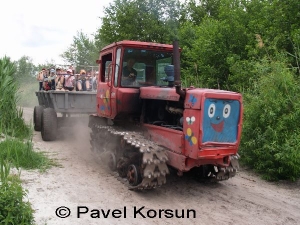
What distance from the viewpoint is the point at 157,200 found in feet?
18.5

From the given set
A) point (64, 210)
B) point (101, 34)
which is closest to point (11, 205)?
point (64, 210)

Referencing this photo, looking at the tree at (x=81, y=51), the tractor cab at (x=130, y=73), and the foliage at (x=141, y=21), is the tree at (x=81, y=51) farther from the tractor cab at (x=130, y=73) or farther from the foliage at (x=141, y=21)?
the tractor cab at (x=130, y=73)

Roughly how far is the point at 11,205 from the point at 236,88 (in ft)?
26.1

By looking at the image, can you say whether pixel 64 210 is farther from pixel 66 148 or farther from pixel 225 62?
pixel 225 62

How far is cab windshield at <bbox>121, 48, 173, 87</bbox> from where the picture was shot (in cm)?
686

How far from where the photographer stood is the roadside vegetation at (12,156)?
4.04 metres

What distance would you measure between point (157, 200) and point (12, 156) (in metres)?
2.76

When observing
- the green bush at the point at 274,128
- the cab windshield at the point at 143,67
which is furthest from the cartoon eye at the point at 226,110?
the green bush at the point at 274,128

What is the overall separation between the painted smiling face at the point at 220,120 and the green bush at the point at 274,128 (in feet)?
5.73

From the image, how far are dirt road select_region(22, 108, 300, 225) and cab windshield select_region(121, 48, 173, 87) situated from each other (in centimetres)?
184

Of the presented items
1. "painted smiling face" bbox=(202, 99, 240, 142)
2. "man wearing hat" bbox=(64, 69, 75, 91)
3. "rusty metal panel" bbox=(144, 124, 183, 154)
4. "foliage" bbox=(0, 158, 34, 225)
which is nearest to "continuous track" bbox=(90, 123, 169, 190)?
"rusty metal panel" bbox=(144, 124, 183, 154)

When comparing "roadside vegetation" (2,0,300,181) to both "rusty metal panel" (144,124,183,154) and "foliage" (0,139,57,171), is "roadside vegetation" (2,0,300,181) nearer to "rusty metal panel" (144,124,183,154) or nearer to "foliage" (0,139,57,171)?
"rusty metal panel" (144,124,183,154)

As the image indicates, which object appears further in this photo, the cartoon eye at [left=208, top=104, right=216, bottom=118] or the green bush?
the green bush

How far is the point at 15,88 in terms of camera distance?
9.58m
